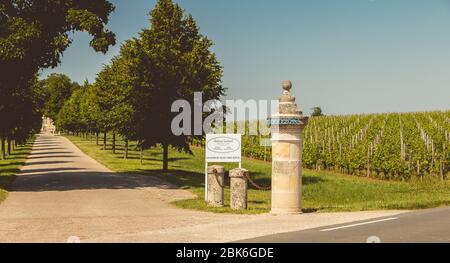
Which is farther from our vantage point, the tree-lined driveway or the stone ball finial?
the stone ball finial

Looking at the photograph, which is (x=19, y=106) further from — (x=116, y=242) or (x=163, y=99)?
(x=116, y=242)

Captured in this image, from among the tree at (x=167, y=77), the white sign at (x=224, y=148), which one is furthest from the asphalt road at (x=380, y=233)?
the tree at (x=167, y=77)

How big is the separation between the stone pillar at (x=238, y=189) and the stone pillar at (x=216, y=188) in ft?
2.21

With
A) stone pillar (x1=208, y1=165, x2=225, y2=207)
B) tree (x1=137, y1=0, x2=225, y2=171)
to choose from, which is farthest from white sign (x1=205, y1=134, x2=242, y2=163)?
tree (x1=137, y1=0, x2=225, y2=171)

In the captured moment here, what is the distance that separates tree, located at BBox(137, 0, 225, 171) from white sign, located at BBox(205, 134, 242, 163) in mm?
11307

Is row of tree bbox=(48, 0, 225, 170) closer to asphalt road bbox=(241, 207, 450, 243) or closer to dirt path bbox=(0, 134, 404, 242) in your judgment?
dirt path bbox=(0, 134, 404, 242)

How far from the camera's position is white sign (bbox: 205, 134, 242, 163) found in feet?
58.2

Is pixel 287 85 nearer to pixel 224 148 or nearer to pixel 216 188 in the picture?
pixel 216 188

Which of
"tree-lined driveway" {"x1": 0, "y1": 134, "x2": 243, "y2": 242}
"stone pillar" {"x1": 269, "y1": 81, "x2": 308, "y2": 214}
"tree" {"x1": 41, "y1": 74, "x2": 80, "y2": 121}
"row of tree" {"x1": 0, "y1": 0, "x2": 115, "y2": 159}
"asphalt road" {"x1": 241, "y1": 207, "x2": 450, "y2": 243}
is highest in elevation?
"tree" {"x1": 41, "y1": 74, "x2": 80, "y2": 121}

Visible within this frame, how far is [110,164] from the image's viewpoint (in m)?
35.4

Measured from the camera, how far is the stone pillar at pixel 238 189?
15.5m

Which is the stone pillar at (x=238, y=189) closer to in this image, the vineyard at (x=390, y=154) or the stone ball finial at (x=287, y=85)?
the stone ball finial at (x=287, y=85)
